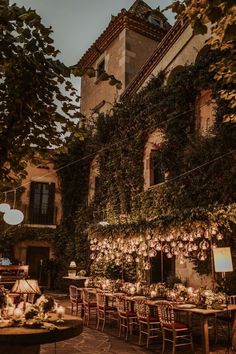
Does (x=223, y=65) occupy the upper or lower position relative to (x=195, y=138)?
lower

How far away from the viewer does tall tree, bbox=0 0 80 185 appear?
2.93m

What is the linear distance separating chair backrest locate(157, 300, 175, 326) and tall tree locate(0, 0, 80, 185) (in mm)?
4343

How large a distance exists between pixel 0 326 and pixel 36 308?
1.85ft

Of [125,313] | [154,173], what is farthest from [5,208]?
[154,173]

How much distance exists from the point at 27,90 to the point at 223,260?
495 cm

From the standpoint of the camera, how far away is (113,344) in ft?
23.9

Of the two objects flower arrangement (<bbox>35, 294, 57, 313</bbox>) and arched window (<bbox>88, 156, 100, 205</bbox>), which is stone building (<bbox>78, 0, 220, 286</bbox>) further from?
flower arrangement (<bbox>35, 294, 57, 313</bbox>)

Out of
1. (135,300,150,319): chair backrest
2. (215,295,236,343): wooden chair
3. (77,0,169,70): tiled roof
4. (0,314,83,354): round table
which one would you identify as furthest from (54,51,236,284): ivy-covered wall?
(0,314,83,354): round table

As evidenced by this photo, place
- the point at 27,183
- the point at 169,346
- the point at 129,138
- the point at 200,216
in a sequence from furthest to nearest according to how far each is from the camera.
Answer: the point at 27,183 < the point at 129,138 < the point at 200,216 < the point at 169,346

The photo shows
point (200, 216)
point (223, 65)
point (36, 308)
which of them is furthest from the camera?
point (200, 216)

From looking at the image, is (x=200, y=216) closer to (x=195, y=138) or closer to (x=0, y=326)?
(x=195, y=138)

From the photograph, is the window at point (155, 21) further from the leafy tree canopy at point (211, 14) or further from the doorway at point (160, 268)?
the leafy tree canopy at point (211, 14)

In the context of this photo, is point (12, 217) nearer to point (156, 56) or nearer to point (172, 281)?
point (172, 281)

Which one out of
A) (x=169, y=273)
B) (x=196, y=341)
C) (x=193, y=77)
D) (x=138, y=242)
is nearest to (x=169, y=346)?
(x=196, y=341)
